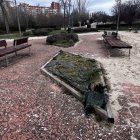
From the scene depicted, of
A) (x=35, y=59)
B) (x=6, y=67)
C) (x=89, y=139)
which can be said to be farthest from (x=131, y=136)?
(x=35, y=59)

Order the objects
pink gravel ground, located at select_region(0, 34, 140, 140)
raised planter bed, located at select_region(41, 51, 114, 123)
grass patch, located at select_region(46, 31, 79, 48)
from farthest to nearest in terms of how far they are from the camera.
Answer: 1. grass patch, located at select_region(46, 31, 79, 48)
2. raised planter bed, located at select_region(41, 51, 114, 123)
3. pink gravel ground, located at select_region(0, 34, 140, 140)

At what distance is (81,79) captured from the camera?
6133 millimetres

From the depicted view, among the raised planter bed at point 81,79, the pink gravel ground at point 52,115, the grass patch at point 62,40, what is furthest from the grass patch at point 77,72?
the grass patch at point 62,40

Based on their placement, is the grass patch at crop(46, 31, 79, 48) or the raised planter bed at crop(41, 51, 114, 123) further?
the grass patch at crop(46, 31, 79, 48)

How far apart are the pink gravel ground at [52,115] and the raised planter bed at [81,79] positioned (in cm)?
19

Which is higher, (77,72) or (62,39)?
(62,39)

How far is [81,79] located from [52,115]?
204 cm

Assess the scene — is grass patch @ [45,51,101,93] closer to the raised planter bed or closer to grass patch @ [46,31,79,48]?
the raised planter bed

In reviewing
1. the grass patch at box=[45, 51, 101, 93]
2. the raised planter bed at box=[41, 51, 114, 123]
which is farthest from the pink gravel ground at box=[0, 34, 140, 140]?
the grass patch at box=[45, 51, 101, 93]

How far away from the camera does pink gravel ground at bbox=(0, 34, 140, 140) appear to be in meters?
3.69

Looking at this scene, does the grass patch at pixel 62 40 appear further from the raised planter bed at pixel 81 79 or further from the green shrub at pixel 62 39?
the raised planter bed at pixel 81 79

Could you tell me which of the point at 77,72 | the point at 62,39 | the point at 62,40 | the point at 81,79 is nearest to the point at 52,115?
the point at 81,79

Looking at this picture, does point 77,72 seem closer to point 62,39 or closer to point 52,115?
point 52,115

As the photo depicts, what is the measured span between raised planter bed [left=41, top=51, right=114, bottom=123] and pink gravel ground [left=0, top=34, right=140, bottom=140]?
19 centimetres
